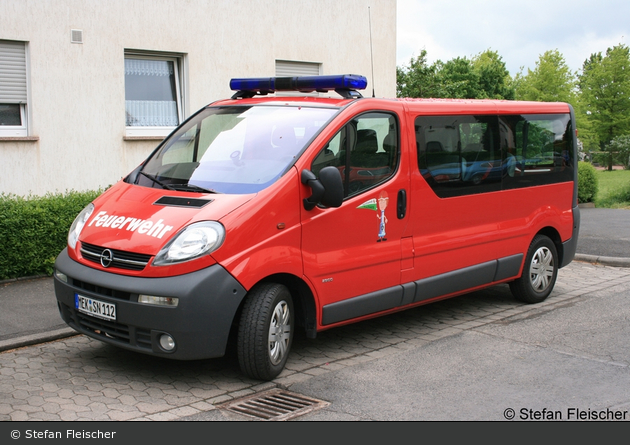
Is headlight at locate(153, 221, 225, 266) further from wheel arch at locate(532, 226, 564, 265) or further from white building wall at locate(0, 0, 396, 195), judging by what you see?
white building wall at locate(0, 0, 396, 195)

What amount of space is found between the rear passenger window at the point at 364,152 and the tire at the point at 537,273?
100 inches

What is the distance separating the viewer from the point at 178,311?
493 centimetres

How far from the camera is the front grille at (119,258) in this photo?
200 inches

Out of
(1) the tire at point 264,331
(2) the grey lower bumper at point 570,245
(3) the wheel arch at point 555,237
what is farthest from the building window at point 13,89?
(2) the grey lower bumper at point 570,245

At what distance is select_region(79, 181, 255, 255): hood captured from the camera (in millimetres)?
5113

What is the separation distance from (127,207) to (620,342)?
446 centimetres

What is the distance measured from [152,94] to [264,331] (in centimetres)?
744

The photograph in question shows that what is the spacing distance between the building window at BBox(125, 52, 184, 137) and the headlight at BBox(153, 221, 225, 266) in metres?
6.66

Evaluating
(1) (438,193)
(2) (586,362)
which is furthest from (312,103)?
(2) (586,362)

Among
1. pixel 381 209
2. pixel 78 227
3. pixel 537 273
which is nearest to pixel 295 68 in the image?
pixel 537 273

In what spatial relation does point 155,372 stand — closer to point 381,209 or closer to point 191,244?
point 191,244

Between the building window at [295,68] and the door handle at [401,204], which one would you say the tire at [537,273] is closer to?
the door handle at [401,204]
